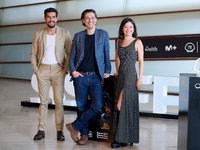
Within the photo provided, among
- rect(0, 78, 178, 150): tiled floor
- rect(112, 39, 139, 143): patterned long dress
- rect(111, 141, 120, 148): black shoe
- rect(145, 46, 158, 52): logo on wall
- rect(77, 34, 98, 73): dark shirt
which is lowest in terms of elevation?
rect(0, 78, 178, 150): tiled floor

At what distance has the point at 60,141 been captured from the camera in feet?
10.9

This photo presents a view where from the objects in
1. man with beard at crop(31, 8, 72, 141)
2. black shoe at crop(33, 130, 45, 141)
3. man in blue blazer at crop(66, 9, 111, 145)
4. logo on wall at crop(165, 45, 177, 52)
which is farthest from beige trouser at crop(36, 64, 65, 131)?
logo on wall at crop(165, 45, 177, 52)

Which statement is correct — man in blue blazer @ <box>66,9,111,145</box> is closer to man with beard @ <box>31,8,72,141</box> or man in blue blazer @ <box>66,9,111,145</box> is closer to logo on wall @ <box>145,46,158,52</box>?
man with beard @ <box>31,8,72,141</box>

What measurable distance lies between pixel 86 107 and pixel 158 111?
6.53 ft

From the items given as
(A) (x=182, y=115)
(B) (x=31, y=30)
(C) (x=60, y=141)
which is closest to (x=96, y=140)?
(C) (x=60, y=141)

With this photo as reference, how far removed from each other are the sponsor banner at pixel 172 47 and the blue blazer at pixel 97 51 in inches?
199

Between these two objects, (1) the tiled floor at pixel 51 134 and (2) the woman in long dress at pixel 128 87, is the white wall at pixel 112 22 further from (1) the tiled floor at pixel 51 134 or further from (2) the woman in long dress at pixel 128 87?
(2) the woman in long dress at pixel 128 87

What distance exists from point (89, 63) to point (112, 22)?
6.51 meters

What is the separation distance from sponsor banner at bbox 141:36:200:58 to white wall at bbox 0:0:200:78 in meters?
0.30

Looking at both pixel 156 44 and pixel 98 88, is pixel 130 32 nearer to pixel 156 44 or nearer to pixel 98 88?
pixel 98 88

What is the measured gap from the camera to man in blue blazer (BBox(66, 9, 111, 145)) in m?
3.01

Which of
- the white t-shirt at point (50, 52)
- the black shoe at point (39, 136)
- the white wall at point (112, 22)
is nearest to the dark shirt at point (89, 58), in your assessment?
the white t-shirt at point (50, 52)

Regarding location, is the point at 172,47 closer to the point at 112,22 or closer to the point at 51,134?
the point at 112,22

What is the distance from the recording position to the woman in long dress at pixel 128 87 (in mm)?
2943
